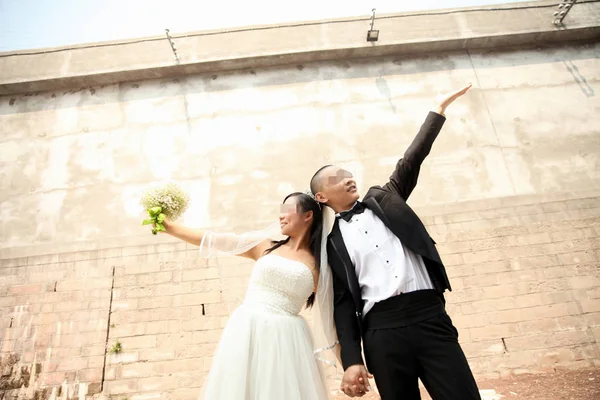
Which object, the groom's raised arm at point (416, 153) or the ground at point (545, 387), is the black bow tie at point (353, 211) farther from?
the ground at point (545, 387)

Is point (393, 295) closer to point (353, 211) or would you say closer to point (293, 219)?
point (353, 211)

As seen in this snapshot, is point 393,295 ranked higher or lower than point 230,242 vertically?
lower

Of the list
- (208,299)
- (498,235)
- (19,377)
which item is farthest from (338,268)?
(19,377)

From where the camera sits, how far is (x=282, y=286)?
2385mm

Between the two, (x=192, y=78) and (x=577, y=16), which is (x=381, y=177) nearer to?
(x=192, y=78)

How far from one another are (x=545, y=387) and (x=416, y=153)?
12.8 feet

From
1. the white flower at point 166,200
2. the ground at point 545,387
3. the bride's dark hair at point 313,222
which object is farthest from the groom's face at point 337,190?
the ground at point 545,387

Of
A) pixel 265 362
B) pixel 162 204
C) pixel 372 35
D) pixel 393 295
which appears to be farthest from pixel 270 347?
pixel 372 35

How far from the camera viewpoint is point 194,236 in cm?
274

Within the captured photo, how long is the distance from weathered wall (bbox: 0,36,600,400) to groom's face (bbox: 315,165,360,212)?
8.35 feet

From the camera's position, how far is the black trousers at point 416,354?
5.61 feet

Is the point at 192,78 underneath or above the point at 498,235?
above

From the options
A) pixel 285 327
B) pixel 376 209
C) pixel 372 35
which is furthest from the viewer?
pixel 372 35

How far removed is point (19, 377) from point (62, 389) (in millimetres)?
621
